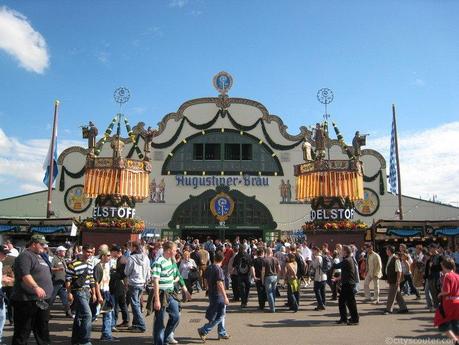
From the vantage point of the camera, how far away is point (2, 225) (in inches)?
901

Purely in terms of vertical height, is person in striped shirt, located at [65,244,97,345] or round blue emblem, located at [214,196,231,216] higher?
round blue emblem, located at [214,196,231,216]

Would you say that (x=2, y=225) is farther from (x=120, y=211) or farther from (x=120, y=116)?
(x=120, y=116)

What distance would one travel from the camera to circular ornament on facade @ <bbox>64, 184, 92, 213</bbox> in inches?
1246

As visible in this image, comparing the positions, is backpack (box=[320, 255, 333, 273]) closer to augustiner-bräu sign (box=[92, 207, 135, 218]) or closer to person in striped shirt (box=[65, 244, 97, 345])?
person in striped shirt (box=[65, 244, 97, 345])

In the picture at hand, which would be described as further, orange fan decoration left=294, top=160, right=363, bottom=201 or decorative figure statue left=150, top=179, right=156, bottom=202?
decorative figure statue left=150, top=179, right=156, bottom=202

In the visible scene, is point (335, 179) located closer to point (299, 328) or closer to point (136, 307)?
point (299, 328)

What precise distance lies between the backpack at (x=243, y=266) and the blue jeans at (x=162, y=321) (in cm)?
524

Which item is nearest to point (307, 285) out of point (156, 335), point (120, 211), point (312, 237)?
point (312, 237)

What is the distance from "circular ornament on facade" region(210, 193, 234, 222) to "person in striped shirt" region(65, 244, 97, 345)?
23253 millimetres

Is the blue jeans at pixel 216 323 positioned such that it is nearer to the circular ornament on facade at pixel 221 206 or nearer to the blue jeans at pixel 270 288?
the blue jeans at pixel 270 288

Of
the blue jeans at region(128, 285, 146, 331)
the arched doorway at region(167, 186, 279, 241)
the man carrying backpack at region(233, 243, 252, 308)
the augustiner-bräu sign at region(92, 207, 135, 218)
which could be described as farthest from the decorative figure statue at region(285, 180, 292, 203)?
the blue jeans at region(128, 285, 146, 331)

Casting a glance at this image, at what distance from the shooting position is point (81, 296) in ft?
24.6

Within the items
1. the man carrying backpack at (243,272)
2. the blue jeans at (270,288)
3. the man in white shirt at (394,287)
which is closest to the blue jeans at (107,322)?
the blue jeans at (270,288)

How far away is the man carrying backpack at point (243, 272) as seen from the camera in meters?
12.5
